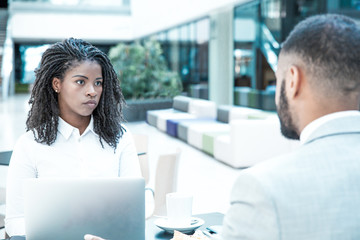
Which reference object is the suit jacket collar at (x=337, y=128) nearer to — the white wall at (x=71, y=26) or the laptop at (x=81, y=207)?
the laptop at (x=81, y=207)

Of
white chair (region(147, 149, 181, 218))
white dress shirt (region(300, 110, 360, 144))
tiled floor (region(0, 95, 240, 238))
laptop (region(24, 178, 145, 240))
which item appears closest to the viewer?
white dress shirt (region(300, 110, 360, 144))

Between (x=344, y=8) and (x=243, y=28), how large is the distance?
13.7ft

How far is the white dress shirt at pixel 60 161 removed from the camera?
1.94 metres

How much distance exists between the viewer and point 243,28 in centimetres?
1223

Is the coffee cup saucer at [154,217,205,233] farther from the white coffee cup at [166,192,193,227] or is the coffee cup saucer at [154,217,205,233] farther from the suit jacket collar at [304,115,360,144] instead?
the suit jacket collar at [304,115,360,144]

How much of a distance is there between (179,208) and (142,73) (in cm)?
1343

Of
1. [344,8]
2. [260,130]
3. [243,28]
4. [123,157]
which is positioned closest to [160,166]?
[123,157]

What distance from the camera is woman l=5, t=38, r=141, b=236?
2.03 m

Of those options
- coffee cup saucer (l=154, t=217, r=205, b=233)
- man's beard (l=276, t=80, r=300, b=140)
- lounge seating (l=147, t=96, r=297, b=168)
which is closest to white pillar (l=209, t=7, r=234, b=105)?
lounge seating (l=147, t=96, r=297, b=168)

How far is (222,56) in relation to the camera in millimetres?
13117

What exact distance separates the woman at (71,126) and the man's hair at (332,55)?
124 cm

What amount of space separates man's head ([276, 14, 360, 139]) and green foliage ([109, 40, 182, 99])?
12.5 meters

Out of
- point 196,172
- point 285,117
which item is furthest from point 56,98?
point 196,172

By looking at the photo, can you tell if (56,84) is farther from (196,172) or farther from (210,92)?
(210,92)
